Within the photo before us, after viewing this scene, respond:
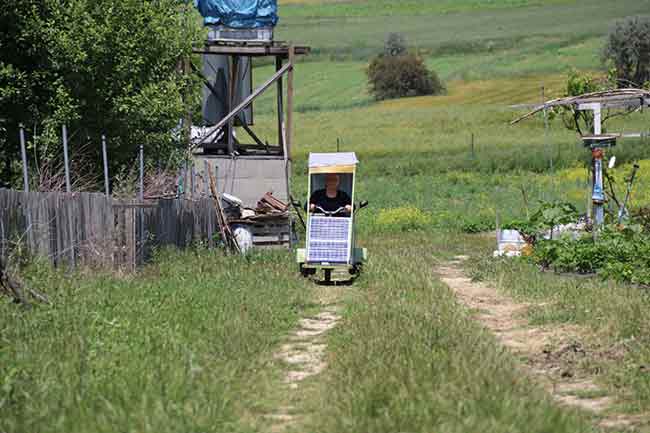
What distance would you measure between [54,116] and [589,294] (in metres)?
10.5

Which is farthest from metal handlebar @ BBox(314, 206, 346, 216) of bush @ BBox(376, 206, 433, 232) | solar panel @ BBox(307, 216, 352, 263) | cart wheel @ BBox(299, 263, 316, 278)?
bush @ BBox(376, 206, 433, 232)

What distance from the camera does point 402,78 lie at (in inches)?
3824

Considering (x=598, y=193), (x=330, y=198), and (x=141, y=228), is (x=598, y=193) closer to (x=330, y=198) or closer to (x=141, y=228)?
(x=330, y=198)

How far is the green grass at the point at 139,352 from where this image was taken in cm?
778

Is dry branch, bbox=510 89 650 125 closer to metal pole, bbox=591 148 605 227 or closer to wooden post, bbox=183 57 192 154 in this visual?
metal pole, bbox=591 148 605 227

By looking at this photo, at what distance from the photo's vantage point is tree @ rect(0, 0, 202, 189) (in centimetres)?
2105

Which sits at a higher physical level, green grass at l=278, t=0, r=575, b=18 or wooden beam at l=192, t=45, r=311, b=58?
green grass at l=278, t=0, r=575, b=18

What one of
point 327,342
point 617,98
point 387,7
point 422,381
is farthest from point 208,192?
point 387,7

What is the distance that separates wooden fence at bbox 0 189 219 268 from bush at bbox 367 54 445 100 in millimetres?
77474

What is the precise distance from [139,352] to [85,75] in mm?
12654

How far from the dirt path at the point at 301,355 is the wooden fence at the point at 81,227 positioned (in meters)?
3.46

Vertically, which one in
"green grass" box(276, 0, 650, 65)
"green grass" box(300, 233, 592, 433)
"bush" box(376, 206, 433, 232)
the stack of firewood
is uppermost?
"green grass" box(276, 0, 650, 65)

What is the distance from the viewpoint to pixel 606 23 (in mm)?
110625

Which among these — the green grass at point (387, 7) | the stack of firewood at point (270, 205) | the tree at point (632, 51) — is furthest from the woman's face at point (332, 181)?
the green grass at point (387, 7)
